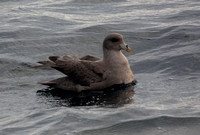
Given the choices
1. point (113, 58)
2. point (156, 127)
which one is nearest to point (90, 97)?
point (113, 58)

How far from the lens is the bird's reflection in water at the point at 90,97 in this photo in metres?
9.52

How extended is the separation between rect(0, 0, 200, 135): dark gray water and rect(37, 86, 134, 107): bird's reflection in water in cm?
2

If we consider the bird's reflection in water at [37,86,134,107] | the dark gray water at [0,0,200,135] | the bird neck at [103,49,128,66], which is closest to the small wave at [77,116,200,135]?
the dark gray water at [0,0,200,135]

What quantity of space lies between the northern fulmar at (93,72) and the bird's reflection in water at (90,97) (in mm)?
142

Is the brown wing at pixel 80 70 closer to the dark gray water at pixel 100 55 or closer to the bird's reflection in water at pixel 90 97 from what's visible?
the bird's reflection in water at pixel 90 97

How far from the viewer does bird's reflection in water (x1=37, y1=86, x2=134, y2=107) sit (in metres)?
9.52

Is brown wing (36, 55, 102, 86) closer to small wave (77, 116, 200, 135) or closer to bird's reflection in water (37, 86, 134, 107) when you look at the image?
bird's reflection in water (37, 86, 134, 107)

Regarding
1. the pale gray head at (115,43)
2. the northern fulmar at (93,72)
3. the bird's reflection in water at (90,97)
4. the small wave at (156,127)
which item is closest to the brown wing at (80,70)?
the northern fulmar at (93,72)

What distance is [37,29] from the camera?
1642 centimetres

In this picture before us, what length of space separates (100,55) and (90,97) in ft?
11.9

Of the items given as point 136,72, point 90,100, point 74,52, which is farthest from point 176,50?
point 90,100

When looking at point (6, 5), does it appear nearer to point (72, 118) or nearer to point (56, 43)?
point (56, 43)

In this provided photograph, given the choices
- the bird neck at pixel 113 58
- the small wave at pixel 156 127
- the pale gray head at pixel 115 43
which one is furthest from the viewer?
the pale gray head at pixel 115 43

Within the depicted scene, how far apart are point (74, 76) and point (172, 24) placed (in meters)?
6.07
